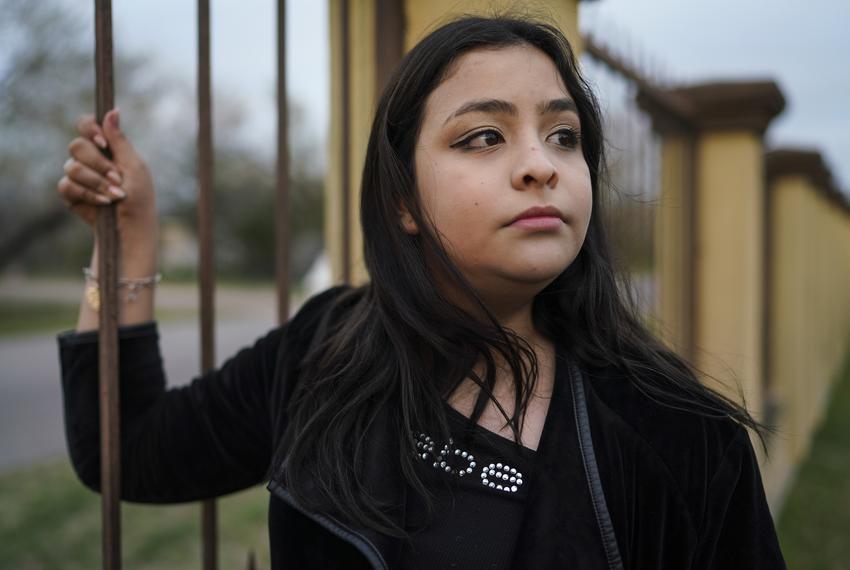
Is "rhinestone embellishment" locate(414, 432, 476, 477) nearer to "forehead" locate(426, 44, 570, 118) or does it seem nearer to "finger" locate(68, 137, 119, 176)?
"forehead" locate(426, 44, 570, 118)

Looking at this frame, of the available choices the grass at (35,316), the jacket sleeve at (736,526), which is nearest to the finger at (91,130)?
the jacket sleeve at (736,526)

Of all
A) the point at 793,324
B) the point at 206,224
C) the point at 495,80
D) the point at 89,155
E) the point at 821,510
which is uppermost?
the point at 495,80

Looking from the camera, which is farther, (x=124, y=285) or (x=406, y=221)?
(x=124, y=285)

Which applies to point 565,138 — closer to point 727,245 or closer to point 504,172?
point 504,172

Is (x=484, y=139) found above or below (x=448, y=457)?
above

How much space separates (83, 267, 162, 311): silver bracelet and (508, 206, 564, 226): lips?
2.40 feet

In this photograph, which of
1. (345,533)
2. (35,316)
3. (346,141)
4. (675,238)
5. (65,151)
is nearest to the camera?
(345,533)

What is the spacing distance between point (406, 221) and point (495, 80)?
0.28 meters

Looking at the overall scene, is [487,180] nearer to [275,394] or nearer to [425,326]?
[425,326]

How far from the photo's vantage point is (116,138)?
4.56ft

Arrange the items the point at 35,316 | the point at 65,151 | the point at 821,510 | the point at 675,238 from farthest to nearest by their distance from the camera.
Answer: the point at 35,316, the point at 65,151, the point at 821,510, the point at 675,238

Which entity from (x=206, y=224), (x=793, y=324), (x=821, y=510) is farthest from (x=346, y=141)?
(x=793, y=324)

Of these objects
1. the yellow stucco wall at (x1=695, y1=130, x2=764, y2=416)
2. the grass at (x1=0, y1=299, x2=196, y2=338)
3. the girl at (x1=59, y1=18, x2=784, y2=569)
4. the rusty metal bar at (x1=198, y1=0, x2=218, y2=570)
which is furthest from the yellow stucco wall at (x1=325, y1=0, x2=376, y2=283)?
the grass at (x1=0, y1=299, x2=196, y2=338)

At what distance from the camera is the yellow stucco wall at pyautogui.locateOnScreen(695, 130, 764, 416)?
3703 millimetres
